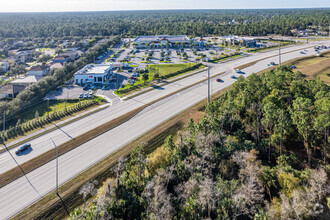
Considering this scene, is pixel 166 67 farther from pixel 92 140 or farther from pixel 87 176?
pixel 87 176

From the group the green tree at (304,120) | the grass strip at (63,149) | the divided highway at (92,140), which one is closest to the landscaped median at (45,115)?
the divided highway at (92,140)

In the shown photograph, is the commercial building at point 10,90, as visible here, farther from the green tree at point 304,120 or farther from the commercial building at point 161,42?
the commercial building at point 161,42

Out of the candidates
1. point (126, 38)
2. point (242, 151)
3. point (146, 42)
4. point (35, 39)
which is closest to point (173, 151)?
point (242, 151)

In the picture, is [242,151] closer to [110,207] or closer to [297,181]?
[297,181]

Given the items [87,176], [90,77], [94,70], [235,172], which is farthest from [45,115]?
[235,172]

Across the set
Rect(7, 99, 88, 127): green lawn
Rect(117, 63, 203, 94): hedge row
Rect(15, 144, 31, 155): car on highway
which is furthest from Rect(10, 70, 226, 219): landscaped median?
Rect(7, 99, 88, 127): green lawn

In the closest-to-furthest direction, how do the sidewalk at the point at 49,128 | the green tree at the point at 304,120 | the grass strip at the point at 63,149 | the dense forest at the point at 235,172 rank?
the dense forest at the point at 235,172, the green tree at the point at 304,120, the grass strip at the point at 63,149, the sidewalk at the point at 49,128
